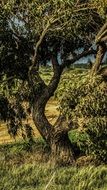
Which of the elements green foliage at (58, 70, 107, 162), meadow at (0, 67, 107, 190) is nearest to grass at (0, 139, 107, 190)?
meadow at (0, 67, 107, 190)

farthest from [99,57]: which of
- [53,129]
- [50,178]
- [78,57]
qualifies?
[50,178]

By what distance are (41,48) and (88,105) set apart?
4.73 meters

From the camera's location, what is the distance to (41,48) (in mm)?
24141

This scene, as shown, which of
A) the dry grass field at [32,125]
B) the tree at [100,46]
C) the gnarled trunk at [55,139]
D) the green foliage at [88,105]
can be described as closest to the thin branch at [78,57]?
the tree at [100,46]

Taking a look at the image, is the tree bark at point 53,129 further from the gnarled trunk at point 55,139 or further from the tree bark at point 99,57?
the tree bark at point 99,57

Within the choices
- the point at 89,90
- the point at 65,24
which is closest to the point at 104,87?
the point at 89,90

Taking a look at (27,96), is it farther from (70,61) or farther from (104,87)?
(104,87)

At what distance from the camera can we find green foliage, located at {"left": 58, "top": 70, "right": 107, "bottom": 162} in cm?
2027

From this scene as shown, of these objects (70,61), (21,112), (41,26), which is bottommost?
(21,112)

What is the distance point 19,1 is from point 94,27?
3.06 m

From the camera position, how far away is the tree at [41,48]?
71.4 feet

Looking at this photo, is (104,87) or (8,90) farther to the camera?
(8,90)

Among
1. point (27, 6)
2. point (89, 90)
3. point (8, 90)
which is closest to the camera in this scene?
point (89, 90)

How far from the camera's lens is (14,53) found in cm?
2361
